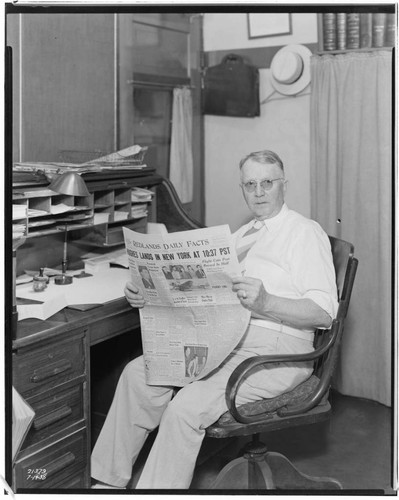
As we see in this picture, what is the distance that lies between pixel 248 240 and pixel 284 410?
0.71 metres

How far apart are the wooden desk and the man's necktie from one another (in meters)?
0.54

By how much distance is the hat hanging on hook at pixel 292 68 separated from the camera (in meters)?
4.18

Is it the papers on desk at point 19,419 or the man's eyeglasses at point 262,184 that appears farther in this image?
the man's eyeglasses at point 262,184

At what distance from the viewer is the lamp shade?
293cm

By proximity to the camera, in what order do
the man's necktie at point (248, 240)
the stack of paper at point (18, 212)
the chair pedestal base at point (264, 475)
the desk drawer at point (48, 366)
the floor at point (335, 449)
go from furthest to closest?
1. the floor at point (335, 449)
2. the man's necktie at point (248, 240)
3. the chair pedestal base at point (264, 475)
4. the stack of paper at point (18, 212)
5. the desk drawer at point (48, 366)

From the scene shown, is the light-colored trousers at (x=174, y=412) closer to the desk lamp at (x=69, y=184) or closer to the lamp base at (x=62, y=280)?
the lamp base at (x=62, y=280)

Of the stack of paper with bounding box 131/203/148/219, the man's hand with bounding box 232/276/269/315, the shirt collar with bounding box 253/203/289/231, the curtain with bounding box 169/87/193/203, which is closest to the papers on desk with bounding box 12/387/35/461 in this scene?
the man's hand with bounding box 232/276/269/315

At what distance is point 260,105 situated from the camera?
448cm

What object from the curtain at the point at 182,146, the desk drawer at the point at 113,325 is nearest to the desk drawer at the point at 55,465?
the desk drawer at the point at 113,325

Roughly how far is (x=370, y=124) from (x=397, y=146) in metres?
1.62

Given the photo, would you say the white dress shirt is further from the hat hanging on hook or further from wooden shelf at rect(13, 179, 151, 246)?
the hat hanging on hook

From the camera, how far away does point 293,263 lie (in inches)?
109

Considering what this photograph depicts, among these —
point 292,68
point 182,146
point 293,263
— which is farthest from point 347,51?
point 293,263

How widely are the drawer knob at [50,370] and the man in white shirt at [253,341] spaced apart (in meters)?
0.34
